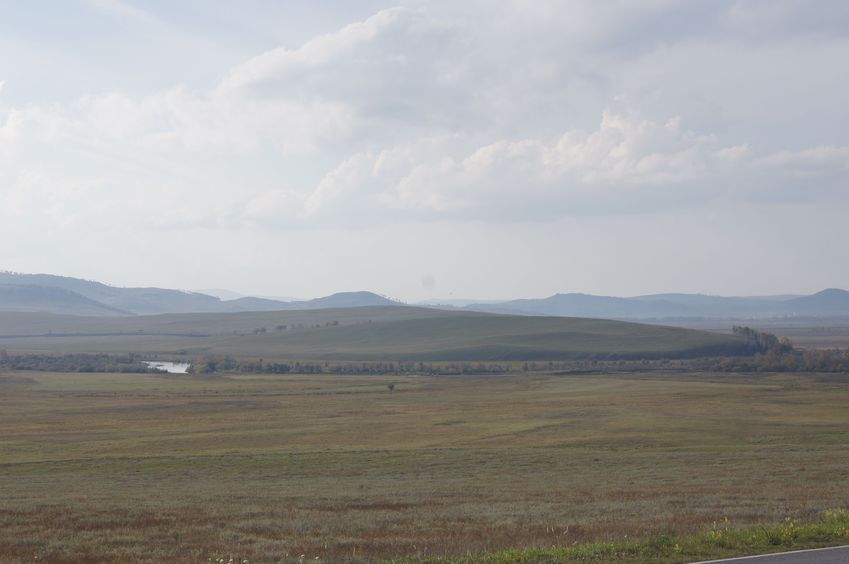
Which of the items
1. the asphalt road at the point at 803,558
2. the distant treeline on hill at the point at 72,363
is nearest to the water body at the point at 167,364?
the distant treeline on hill at the point at 72,363

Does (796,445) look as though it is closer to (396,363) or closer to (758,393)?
(758,393)

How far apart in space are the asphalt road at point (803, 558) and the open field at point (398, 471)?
8.89ft

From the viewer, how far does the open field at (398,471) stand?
18.4 meters

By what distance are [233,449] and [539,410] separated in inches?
1264

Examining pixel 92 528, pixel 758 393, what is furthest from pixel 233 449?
pixel 758 393

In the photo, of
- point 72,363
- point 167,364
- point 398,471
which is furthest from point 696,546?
point 167,364

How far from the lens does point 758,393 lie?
288 feet

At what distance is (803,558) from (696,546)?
69.1 inches

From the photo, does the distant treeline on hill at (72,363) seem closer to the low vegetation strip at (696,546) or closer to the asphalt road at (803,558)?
the low vegetation strip at (696,546)

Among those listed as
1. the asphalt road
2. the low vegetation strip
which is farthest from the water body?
the asphalt road

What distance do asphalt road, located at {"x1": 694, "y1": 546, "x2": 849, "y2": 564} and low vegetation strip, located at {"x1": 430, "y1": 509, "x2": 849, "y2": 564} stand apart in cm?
37

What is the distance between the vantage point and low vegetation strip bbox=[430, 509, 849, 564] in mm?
14031

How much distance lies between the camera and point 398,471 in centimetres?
3662

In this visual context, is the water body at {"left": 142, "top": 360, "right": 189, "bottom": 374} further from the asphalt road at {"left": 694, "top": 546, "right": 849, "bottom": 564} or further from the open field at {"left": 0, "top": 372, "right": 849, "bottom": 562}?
the asphalt road at {"left": 694, "top": 546, "right": 849, "bottom": 564}
